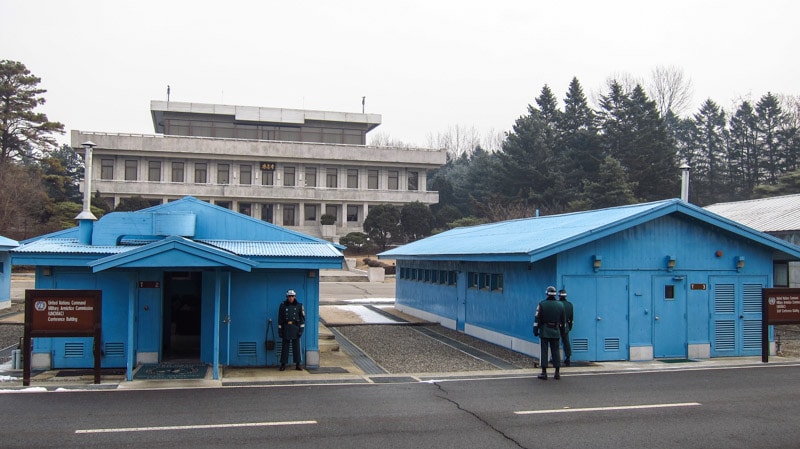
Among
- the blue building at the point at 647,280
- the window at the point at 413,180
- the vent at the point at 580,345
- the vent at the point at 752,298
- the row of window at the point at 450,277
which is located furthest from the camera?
the window at the point at 413,180

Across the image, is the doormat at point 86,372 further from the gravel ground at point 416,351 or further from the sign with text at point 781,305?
the sign with text at point 781,305

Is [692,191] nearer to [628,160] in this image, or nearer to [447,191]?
[628,160]

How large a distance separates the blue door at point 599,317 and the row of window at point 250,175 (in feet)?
184

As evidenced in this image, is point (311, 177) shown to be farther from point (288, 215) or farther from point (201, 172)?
point (201, 172)

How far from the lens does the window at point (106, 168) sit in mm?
66250

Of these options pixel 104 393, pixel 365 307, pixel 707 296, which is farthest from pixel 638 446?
pixel 365 307

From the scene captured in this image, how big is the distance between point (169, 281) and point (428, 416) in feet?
29.6

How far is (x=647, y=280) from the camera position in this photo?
17203 mm

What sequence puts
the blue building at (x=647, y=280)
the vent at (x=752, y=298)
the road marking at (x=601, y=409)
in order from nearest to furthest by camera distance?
the road marking at (x=601, y=409), the blue building at (x=647, y=280), the vent at (x=752, y=298)

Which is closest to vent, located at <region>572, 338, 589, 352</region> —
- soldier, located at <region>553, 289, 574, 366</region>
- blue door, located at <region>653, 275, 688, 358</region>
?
soldier, located at <region>553, 289, 574, 366</region>

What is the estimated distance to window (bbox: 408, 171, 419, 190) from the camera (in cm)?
7469

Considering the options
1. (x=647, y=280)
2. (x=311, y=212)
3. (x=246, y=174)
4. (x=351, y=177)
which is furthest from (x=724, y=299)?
(x=311, y=212)

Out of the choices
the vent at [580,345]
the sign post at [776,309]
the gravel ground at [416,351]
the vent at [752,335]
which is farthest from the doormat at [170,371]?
the vent at [752,335]

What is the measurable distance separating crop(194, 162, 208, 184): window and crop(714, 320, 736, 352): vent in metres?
58.2
